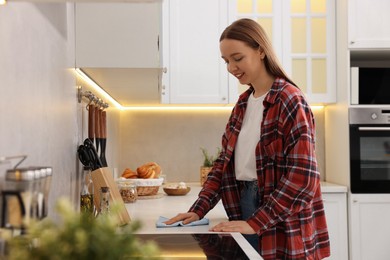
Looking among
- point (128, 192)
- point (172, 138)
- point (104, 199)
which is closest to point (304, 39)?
point (172, 138)

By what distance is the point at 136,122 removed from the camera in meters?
3.94

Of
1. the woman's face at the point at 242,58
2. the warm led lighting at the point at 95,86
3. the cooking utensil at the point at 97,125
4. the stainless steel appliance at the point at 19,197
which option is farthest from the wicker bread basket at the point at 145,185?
the stainless steel appliance at the point at 19,197

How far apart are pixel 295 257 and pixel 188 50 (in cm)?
191

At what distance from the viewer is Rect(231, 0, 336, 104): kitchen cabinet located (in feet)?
11.4

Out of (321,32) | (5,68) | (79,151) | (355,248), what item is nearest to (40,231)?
(5,68)

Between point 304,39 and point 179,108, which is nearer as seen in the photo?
point 304,39

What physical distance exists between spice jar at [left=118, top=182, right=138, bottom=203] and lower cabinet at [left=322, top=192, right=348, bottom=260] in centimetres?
127

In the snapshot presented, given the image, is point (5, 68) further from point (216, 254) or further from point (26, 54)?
point (216, 254)

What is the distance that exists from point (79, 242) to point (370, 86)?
299 cm

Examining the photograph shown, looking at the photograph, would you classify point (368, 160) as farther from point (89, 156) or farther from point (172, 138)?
point (89, 156)

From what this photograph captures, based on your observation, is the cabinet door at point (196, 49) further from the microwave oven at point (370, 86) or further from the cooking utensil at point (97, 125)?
the cooking utensil at point (97, 125)

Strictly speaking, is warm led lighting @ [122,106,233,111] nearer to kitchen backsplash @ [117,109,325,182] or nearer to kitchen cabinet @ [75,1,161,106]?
kitchen backsplash @ [117,109,325,182]

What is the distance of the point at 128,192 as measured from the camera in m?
2.50

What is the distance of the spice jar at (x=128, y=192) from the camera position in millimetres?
2486
